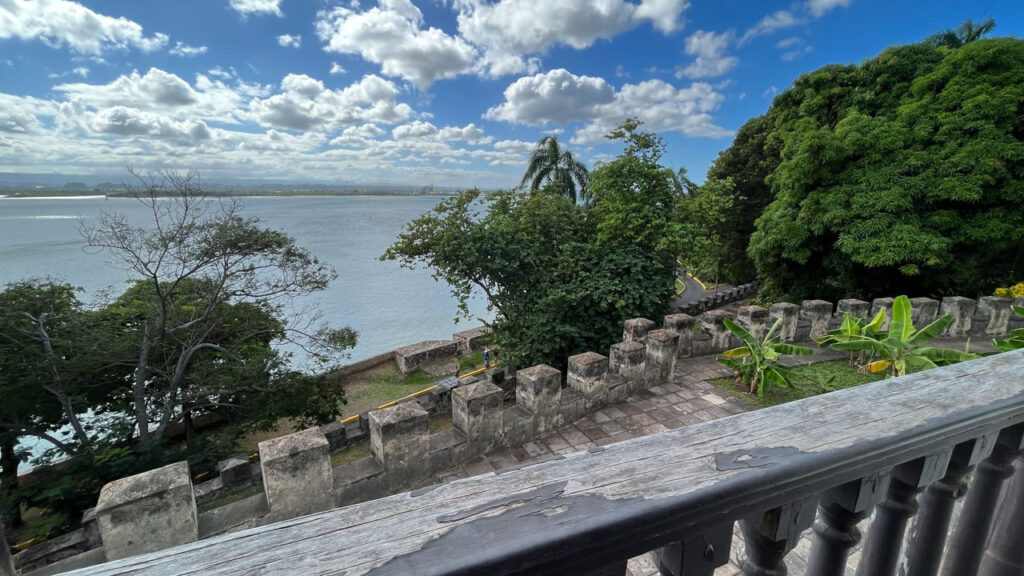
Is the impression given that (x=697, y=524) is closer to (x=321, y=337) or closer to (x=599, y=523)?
(x=599, y=523)

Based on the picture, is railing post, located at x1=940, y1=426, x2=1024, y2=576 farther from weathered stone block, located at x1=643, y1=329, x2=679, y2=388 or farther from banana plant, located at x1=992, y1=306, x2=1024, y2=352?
weathered stone block, located at x1=643, y1=329, x2=679, y2=388

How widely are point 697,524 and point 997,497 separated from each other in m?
0.85

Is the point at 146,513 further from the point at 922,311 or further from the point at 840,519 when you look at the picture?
the point at 922,311

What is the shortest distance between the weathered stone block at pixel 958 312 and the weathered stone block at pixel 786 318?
2.27 m

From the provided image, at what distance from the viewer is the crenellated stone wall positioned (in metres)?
2.35

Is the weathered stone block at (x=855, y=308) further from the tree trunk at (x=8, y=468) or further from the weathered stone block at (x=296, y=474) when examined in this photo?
the tree trunk at (x=8, y=468)

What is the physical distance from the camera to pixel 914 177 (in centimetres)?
846

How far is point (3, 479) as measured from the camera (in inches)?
228

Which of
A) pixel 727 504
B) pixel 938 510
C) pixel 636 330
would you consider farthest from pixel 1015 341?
pixel 727 504

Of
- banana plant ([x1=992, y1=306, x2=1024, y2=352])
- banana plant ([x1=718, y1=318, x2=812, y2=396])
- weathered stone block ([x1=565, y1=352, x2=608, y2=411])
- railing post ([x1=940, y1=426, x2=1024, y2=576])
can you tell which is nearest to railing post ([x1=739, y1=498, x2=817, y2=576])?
railing post ([x1=940, y1=426, x2=1024, y2=576])

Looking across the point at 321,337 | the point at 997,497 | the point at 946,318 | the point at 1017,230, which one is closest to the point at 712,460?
the point at 997,497

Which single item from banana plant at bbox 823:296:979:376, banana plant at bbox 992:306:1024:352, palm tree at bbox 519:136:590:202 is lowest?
banana plant at bbox 823:296:979:376

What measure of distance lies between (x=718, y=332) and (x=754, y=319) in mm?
461

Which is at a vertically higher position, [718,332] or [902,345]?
[902,345]
